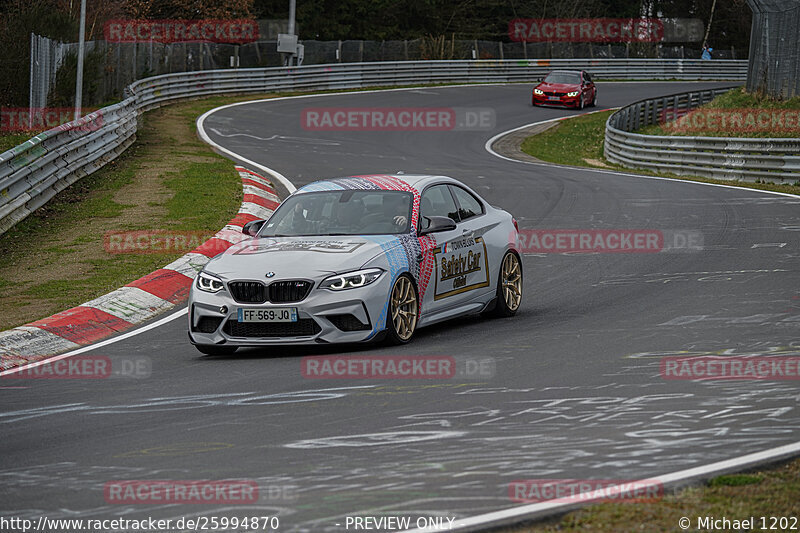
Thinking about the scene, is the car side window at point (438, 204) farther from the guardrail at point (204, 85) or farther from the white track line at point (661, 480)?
the guardrail at point (204, 85)

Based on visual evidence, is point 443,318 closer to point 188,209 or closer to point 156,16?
point 188,209

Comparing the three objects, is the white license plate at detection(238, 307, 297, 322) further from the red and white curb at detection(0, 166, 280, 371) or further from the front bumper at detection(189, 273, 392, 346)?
the red and white curb at detection(0, 166, 280, 371)

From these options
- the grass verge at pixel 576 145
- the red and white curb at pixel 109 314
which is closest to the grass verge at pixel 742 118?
the grass verge at pixel 576 145

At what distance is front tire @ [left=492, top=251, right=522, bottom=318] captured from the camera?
1142cm

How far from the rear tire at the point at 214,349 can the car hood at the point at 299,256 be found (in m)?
0.59

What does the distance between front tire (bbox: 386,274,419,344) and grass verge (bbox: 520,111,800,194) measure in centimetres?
1708

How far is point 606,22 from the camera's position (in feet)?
312

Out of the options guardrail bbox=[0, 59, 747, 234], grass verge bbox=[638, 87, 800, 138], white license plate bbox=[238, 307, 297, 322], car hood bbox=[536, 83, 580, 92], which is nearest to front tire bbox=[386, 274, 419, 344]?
white license plate bbox=[238, 307, 297, 322]

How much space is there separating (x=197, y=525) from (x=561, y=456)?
1.94m

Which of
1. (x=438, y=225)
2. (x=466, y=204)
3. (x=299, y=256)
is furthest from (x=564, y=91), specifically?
(x=299, y=256)

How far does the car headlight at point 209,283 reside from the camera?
9.61 m

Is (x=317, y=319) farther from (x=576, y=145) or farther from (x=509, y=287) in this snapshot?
(x=576, y=145)

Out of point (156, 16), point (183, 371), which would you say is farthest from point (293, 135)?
point (156, 16)

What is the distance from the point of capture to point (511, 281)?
1171cm
